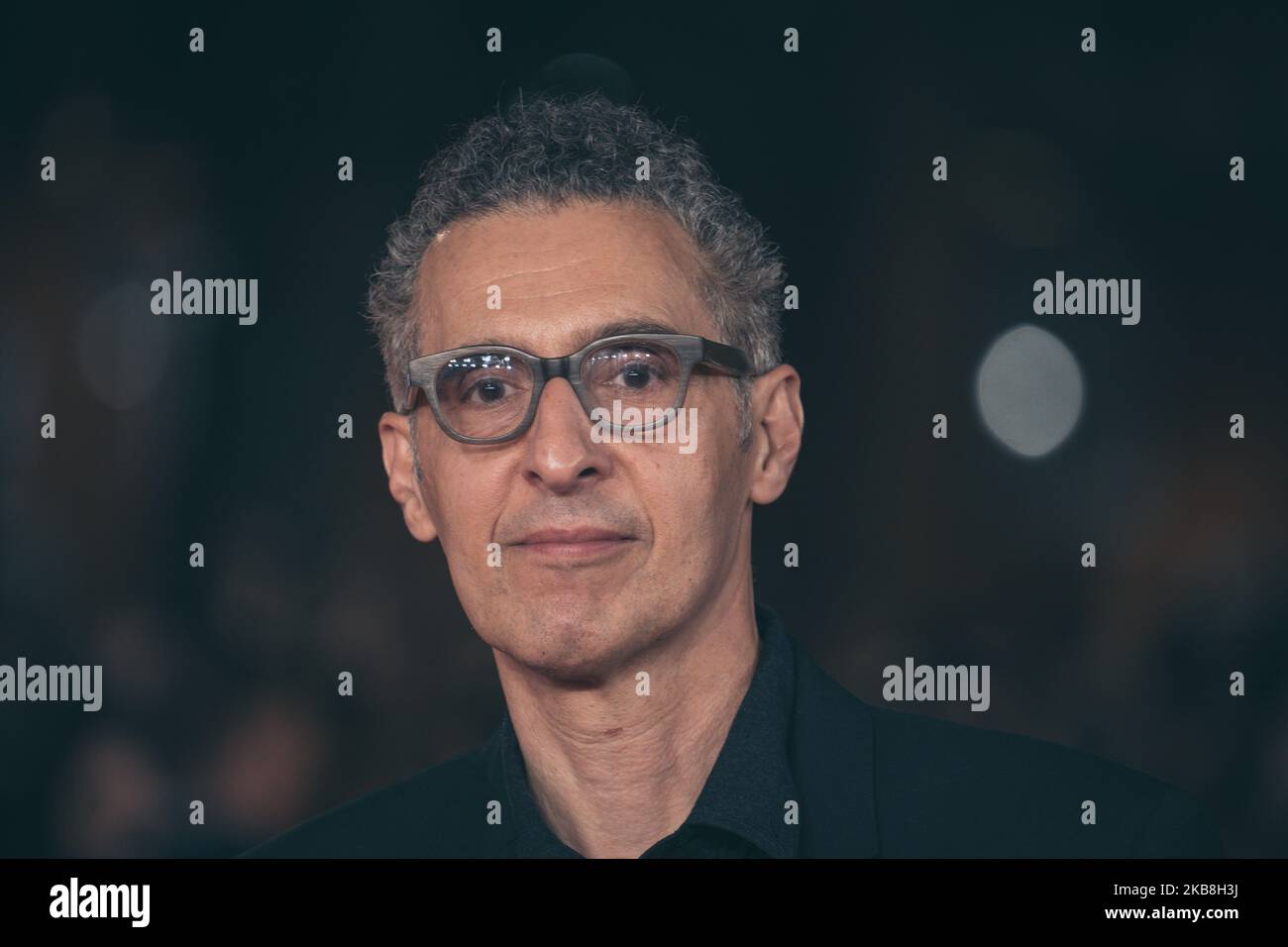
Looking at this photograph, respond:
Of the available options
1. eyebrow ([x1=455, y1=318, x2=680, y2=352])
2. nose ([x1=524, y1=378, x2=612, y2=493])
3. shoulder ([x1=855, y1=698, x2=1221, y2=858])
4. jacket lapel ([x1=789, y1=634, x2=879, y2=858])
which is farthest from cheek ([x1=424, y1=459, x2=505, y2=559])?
shoulder ([x1=855, y1=698, x2=1221, y2=858])

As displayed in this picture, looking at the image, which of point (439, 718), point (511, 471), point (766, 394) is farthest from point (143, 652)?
point (766, 394)

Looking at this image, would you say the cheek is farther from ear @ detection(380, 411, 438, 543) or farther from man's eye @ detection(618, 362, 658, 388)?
man's eye @ detection(618, 362, 658, 388)

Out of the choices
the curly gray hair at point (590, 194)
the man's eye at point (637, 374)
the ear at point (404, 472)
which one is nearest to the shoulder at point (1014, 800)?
the curly gray hair at point (590, 194)

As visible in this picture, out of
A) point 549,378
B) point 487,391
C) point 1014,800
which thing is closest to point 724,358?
point 549,378

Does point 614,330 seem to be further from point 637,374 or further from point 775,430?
point 775,430

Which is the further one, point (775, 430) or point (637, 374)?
point (775, 430)

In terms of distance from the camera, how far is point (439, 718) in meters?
3.77

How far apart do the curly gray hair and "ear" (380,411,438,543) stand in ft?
0.17

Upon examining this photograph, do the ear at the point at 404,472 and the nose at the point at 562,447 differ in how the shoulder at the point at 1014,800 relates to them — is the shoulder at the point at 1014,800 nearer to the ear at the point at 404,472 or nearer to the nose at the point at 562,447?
the nose at the point at 562,447

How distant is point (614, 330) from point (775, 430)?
470mm

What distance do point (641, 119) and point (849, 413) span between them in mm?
916

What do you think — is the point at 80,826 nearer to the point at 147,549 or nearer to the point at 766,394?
the point at 147,549

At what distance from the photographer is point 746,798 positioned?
9.42 ft

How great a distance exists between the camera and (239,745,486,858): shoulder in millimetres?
3271
